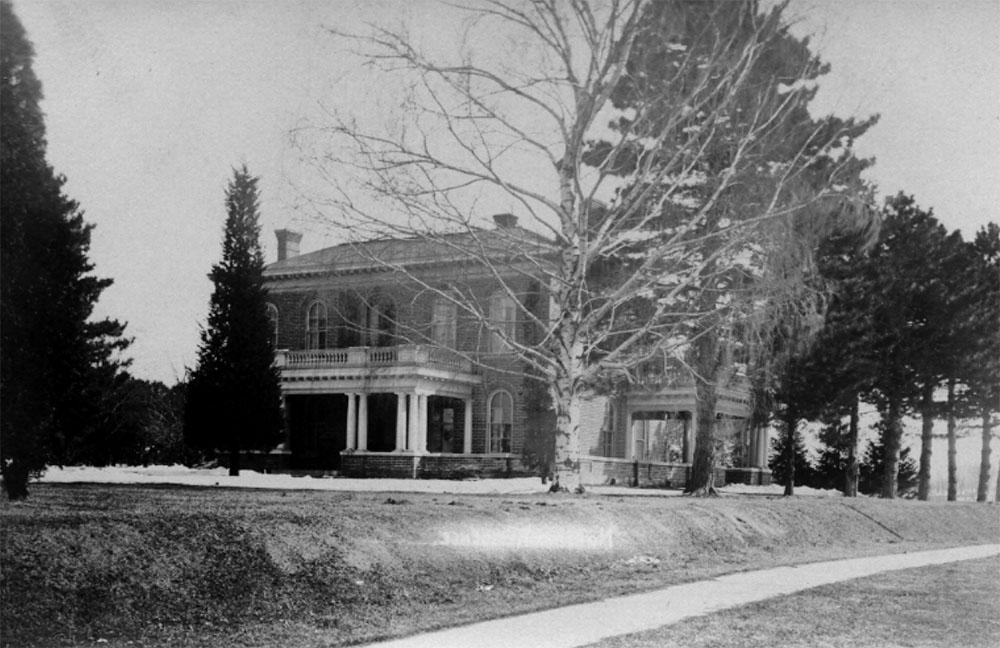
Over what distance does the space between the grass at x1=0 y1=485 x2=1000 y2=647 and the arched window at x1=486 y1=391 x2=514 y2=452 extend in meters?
17.6

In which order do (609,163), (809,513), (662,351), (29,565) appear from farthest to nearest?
(809,513), (662,351), (609,163), (29,565)

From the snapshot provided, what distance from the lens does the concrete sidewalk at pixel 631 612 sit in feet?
27.2

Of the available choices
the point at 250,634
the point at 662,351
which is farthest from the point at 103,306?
the point at 662,351

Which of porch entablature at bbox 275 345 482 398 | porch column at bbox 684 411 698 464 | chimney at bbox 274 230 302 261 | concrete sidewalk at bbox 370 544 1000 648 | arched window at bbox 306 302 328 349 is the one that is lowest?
porch column at bbox 684 411 698 464

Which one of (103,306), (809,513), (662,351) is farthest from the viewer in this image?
(809,513)

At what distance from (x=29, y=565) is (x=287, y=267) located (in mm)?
16211

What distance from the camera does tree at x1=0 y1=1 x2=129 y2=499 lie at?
40.1ft

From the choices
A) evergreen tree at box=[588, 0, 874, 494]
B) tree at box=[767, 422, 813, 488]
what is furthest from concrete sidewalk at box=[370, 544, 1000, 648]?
tree at box=[767, 422, 813, 488]

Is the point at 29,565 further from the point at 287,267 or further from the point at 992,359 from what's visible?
the point at 992,359

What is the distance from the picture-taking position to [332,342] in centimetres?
3138

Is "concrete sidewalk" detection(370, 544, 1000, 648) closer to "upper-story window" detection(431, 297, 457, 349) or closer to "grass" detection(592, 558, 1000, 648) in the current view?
"grass" detection(592, 558, 1000, 648)

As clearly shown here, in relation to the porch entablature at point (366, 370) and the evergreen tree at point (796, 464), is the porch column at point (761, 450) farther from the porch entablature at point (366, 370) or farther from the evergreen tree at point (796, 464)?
the porch entablature at point (366, 370)

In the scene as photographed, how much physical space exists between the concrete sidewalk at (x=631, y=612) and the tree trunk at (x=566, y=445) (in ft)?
13.2

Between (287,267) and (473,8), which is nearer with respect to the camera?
(473,8)
